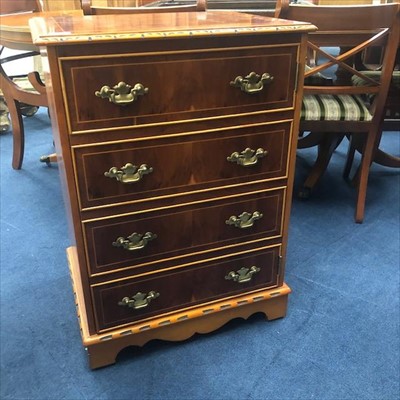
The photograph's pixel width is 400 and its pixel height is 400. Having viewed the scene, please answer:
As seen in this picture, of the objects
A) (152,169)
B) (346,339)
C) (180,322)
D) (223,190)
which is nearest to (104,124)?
(152,169)

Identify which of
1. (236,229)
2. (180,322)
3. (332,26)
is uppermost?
(332,26)

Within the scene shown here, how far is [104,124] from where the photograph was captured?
39.9 inches

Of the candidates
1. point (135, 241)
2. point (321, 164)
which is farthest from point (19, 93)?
point (321, 164)

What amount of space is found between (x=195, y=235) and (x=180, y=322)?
286 millimetres

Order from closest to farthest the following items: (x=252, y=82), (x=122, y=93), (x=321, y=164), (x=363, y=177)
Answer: (x=122, y=93) < (x=252, y=82) < (x=363, y=177) < (x=321, y=164)

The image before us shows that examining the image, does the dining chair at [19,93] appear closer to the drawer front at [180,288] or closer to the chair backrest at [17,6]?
the chair backrest at [17,6]

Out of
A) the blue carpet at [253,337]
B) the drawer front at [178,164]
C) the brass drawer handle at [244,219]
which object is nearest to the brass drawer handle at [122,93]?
the drawer front at [178,164]

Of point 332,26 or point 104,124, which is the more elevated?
point 332,26

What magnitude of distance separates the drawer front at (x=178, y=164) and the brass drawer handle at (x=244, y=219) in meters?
0.11

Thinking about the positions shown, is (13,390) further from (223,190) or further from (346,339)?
(346,339)

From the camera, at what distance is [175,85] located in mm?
1042

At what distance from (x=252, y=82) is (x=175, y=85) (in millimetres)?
200

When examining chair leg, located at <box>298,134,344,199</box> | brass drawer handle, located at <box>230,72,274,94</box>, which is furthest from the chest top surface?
chair leg, located at <box>298,134,344,199</box>

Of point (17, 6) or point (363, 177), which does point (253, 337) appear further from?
point (17, 6)
